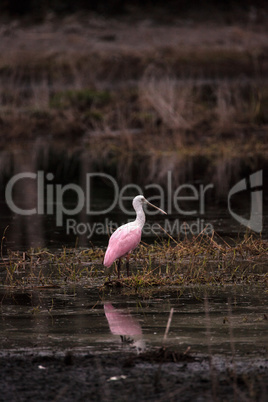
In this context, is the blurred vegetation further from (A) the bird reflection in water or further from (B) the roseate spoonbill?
(A) the bird reflection in water

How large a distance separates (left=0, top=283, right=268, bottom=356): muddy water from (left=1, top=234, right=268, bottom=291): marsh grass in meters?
0.29

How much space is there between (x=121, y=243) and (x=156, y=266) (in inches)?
39.8

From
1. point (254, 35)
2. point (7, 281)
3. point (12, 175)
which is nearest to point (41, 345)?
point (7, 281)

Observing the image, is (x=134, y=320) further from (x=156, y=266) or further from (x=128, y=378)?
(x=156, y=266)

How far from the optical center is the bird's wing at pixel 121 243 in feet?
32.3

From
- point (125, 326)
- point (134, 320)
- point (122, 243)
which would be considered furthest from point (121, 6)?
point (125, 326)

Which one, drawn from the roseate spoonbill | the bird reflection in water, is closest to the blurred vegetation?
the roseate spoonbill

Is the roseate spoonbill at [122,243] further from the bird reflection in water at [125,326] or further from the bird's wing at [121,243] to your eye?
the bird reflection in water at [125,326]

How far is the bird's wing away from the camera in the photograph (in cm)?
985

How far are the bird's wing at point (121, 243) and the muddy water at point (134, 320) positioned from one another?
0.39m

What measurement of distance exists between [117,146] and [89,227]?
41.9ft

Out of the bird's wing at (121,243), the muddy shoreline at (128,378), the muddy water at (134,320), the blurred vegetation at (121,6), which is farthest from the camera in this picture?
the blurred vegetation at (121,6)

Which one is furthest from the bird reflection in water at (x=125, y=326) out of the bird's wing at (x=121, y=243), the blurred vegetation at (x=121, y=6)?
the blurred vegetation at (x=121, y=6)

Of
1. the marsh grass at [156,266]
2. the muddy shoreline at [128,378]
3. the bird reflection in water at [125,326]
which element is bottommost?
the muddy shoreline at [128,378]
